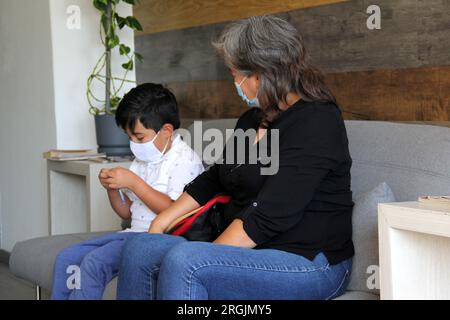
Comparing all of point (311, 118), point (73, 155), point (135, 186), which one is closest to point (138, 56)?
point (73, 155)

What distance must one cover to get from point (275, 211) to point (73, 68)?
211cm

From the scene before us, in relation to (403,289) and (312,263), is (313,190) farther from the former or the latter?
(403,289)

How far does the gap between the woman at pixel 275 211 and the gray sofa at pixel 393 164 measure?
0.19 feet

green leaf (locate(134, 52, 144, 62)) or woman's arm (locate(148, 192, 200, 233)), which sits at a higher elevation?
green leaf (locate(134, 52, 144, 62))

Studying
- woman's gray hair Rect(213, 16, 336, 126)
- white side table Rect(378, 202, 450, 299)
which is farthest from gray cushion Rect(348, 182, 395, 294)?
woman's gray hair Rect(213, 16, 336, 126)

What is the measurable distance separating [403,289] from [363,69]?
94cm

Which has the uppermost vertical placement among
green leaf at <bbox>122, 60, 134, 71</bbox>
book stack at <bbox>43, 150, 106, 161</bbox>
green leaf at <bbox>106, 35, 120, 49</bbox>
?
green leaf at <bbox>106, 35, 120, 49</bbox>

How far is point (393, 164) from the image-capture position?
1952mm

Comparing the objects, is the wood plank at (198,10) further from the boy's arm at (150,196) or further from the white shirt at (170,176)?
the boy's arm at (150,196)

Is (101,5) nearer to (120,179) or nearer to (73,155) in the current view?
(73,155)

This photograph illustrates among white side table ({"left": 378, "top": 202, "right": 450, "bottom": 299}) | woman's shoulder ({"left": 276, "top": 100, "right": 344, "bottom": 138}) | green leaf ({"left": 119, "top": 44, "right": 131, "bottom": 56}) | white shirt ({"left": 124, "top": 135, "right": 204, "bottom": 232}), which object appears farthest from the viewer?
green leaf ({"left": 119, "top": 44, "right": 131, "bottom": 56})

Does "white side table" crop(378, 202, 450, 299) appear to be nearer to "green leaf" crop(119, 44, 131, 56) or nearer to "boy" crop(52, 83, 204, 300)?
"boy" crop(52, 83, 204, 300)

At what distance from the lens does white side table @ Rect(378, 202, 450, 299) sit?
5.20ft
